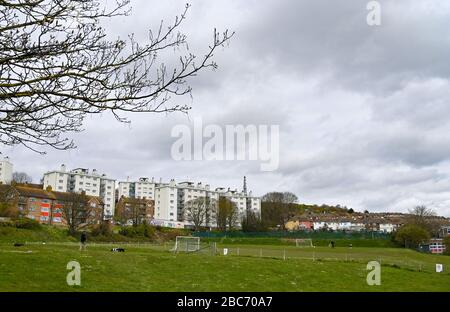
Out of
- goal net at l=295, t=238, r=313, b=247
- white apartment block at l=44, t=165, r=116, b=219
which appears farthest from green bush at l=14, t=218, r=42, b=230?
white apartment block at l=44, t=165, r=116, b=219

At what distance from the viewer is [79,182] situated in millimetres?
156500

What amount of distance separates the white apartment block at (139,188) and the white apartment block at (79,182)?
63.6ft

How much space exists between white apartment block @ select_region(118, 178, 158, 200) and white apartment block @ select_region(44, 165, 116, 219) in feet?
63.6

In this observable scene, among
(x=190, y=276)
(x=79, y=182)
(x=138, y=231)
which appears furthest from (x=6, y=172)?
(x=190, y=276)

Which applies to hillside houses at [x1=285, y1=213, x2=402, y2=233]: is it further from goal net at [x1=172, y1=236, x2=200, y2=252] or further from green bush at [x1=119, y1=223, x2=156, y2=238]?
goal net at [x1=172, y1=236, x2=200, y2=252]

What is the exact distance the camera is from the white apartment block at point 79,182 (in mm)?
153625

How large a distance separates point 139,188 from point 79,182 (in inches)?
1318

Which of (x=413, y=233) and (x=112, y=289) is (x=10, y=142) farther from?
(x=413, y=233)

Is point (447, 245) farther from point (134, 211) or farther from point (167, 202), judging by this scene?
point (167, 202)

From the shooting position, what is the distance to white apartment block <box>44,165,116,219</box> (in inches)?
6048

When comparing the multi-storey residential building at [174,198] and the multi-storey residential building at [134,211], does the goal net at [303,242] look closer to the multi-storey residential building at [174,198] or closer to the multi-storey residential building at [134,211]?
the multi-storey residential building at [134,211]

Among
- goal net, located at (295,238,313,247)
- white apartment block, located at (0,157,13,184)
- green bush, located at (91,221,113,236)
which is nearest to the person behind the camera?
green bush, located at (91,221,113,236)

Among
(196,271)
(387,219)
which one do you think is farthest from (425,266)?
(387,219)
